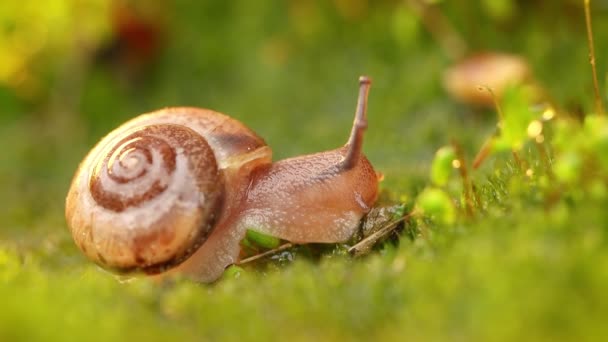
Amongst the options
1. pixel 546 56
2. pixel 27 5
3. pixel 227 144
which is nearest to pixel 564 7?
pixel 546 56

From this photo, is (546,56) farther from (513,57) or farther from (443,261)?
(443,261)

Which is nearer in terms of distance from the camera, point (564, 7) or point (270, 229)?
point (270, 229)

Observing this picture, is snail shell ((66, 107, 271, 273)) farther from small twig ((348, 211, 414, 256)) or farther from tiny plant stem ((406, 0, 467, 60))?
tiny plant stem ((406, 0, 467, 60))

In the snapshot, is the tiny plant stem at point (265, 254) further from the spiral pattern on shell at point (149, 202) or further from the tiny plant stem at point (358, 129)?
the tiny plant stem at point (358, 129)

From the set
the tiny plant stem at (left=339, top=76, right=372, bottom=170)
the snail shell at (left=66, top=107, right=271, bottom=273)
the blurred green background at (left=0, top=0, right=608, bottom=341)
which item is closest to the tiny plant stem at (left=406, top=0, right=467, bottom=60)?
the blurred green background at (left=0, top=0, right=608, bottom=341)

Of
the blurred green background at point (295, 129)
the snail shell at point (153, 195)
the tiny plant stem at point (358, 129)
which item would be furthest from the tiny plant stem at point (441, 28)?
the snail shell at point (153, 195)

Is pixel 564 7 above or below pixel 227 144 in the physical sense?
above
